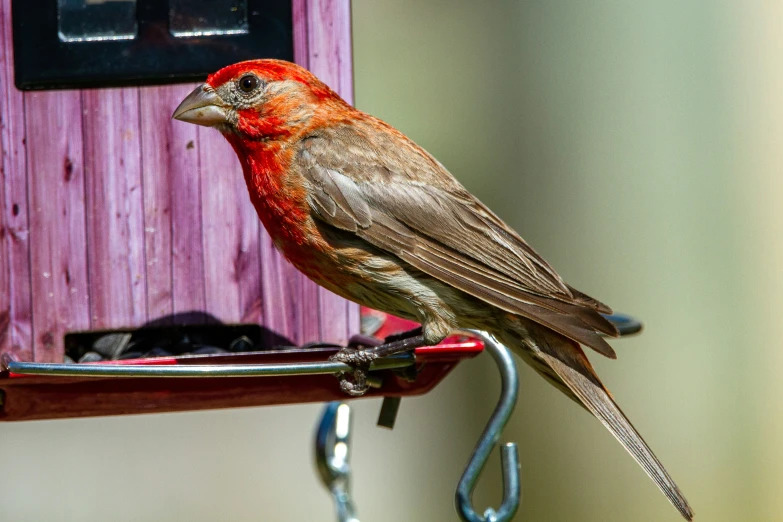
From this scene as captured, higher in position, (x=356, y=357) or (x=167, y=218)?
(x=167, y=218)

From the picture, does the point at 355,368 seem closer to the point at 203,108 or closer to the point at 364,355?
the point at 364,355

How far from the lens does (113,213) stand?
15.2 ft

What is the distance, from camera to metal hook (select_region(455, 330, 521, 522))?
3.58m

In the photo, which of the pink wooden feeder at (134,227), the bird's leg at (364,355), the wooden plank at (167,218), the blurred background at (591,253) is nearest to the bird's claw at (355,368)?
the bird's leg at (364,355)

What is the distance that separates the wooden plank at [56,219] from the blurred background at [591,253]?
340 cm

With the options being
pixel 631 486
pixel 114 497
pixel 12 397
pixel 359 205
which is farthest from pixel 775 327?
pixel 12 397

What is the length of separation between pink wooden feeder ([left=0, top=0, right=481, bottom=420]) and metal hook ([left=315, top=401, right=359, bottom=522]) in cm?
26

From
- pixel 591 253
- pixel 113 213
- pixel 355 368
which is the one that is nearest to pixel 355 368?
pixel 355 368

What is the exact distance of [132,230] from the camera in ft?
15.2

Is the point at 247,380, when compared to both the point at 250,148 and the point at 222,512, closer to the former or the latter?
the point at 250,148

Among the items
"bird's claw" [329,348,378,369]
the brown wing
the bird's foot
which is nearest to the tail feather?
the brown wing

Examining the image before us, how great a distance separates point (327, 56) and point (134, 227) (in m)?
0.99

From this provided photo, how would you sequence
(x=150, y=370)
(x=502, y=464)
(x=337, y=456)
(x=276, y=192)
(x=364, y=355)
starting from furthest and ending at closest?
1. (x=276, y=192)
2. (x=337, y=456)
3. (x=364, y=355)
4. (x=502, y=464)
5. (x=150, y=370)

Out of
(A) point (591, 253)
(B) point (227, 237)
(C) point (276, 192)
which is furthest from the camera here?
(A) point (591, 253)
